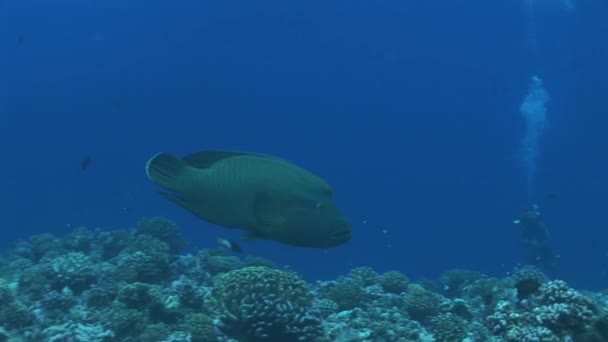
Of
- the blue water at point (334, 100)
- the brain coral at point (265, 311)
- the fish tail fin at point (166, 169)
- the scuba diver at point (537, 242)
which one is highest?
the blue water at point (334, 100)

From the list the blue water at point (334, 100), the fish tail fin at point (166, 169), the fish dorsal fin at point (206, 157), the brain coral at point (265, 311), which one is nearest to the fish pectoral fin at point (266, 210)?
the fish dorsal fin at point (206, 157)

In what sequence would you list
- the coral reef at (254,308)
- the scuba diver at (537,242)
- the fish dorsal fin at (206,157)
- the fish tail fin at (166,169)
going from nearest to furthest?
1. the fish tail fin at (166,169)
2. the fish dorsal fin at (206,157)
3. the coral reef at (254,308)
4. the scuba diver at (537,242)

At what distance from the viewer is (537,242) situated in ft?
82.6

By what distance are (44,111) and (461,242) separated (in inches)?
2155

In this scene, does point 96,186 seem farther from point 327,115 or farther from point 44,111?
point 327,115

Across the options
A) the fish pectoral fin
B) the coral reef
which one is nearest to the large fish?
the fish pectoral fin

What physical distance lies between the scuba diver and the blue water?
44079mm

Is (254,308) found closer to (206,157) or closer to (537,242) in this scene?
(206,157)

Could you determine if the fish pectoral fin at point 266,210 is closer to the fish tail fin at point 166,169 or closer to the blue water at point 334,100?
the fish tail fin at point 166,169

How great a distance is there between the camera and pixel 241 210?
4535 mm

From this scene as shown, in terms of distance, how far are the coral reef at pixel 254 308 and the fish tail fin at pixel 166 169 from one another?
92.4 inches

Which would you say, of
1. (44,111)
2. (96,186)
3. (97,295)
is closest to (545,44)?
(96,186)

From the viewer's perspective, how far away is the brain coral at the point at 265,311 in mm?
6246

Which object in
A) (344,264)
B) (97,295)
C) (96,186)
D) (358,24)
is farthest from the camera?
(358,24)
